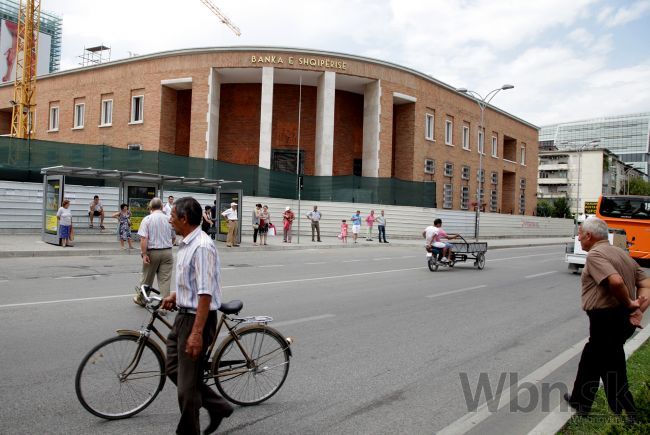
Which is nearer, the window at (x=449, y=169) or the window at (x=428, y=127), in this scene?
the window at (x=428, y=127)

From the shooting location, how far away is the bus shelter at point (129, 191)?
18.1 m

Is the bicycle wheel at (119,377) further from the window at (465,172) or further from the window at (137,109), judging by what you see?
the window at (465,172)

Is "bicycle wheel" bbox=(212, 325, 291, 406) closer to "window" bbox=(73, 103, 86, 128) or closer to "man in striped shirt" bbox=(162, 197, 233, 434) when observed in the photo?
"man in striped shirt" bbox=(162, 197, 233, 434)

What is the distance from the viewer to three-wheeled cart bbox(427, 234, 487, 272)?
612 inches

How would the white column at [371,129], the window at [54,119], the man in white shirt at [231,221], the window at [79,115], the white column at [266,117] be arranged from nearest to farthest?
the man in white shirt at [231,221], the white column at [266,117], the white column at [371,129], the window at [79,115], the window at [54,119]

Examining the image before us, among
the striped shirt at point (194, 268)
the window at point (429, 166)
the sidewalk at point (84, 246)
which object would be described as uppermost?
the window at point (429, 166)

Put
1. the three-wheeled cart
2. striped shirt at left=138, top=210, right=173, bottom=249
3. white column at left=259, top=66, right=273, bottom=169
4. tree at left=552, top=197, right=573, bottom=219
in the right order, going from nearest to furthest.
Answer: striped shirt at left=138, top=210, right=173, bottom=249, the three-wheeled cart, white column at left=259, top=66, right=273, bottom=169, tree at left=552, top=197, right=573, bottom=219

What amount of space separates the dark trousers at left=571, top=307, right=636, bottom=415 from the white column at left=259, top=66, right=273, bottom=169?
29.8 meters

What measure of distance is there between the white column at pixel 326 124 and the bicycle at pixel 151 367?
98.2 feet

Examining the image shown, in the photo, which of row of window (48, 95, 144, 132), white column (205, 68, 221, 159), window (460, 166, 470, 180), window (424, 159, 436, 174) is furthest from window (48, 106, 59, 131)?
window (460, 166, 470, 180)

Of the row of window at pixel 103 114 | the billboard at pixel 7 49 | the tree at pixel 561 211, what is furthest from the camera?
the billboard at pixel 7 49

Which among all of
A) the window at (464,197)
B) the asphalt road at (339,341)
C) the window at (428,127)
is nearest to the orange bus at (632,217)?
the asphalt road at (339,341)

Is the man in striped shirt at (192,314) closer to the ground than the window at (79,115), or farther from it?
closer to the ground

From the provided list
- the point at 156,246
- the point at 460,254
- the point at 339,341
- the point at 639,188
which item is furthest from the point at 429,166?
the point at 639,188
